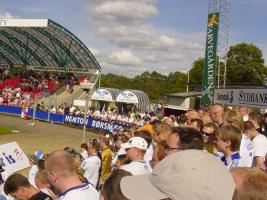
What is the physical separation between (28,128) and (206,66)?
13039 millimetres

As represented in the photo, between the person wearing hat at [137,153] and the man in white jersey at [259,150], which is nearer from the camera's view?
the person wearing hat at [137,153]

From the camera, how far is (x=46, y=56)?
53312 millimetres

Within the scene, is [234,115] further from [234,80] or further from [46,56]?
[234,80]

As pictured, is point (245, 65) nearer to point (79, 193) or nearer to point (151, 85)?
point (151, 85)

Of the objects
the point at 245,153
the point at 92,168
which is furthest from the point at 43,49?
the point at 245,153

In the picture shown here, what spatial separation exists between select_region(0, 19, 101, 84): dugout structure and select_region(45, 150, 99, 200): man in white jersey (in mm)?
38914

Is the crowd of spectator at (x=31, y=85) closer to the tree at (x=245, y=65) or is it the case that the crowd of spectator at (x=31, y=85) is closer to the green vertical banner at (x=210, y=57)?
the green vertical banner at (x=210, y=57)

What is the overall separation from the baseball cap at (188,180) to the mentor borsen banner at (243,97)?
30.4 feet

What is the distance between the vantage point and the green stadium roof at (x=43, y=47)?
42406 millimetres

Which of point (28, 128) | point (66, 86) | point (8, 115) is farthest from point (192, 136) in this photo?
point (66, 86)

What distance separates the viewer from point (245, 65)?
6638cm

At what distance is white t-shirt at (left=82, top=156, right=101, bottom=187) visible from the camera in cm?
834

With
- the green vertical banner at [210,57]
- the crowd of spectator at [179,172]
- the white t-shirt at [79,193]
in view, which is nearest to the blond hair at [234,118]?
the crowd of spectator at [179,172]

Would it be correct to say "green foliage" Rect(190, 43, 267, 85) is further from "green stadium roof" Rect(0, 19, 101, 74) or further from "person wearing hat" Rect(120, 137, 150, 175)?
"person wearing hat" Rect(120, 137, 150, 175)
